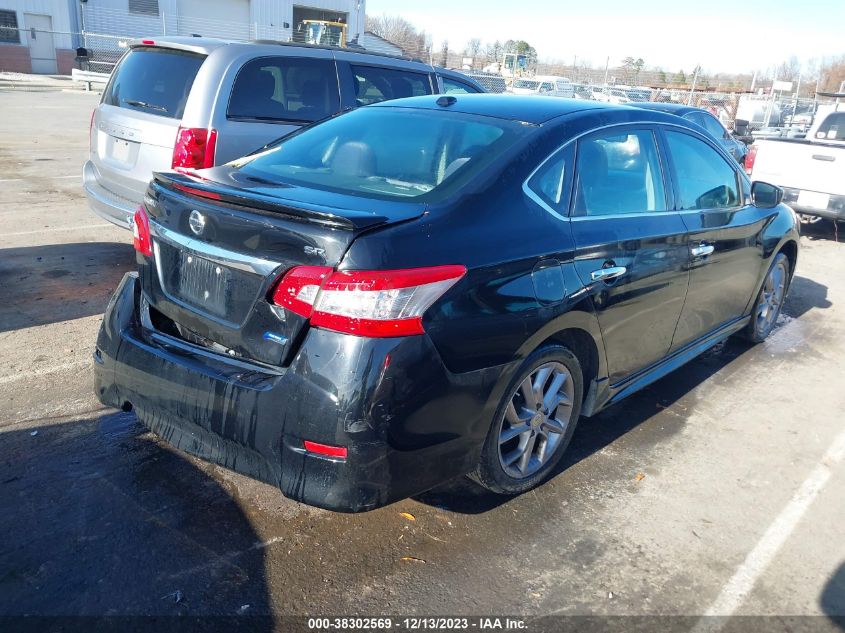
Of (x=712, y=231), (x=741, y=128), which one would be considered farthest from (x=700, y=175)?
(x=741, y=128)

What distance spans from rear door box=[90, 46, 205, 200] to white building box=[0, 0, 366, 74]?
2997 cm

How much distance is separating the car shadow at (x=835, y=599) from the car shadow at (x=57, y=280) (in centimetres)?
483

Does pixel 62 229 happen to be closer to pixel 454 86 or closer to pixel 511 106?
pixel 454 86

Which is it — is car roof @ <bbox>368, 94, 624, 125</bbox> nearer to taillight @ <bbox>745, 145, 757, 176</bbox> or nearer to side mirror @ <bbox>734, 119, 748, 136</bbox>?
taillight @ <bbox>745, 145, 757, 176</bbox>

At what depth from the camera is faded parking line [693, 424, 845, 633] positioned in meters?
2.80

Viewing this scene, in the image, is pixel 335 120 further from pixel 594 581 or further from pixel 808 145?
pixel 808 145

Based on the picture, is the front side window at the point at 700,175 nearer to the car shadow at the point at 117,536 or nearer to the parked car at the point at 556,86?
the car shadow at the point at 117,536

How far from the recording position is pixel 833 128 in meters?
12.2

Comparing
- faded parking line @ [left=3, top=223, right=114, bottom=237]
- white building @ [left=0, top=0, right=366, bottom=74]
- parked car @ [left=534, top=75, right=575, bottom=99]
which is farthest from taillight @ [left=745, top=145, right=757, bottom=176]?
white building @ [left=0, top=0, right=366, bottom=74]

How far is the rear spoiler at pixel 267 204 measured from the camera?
2557 millimetres

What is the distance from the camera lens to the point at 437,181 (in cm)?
312

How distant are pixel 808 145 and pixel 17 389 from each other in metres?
9.82

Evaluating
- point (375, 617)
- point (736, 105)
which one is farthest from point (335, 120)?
point (736, 105)

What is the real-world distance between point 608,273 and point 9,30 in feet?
137
